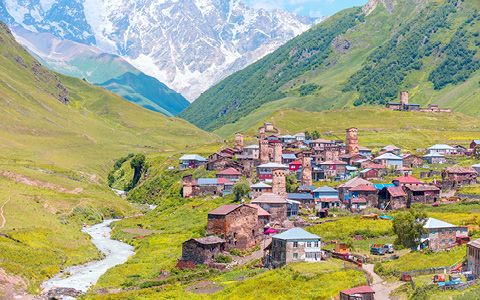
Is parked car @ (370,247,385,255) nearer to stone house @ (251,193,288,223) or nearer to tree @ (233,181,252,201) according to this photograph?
stone house @ (251,193,288,223)

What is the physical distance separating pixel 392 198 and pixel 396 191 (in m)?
2.19

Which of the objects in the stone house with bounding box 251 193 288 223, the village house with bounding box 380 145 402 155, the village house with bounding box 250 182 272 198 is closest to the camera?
the stone house with bounding box 251 193 288 223

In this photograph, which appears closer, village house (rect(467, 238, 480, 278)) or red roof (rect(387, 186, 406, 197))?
village house (rect(467, 238, 480, 278))

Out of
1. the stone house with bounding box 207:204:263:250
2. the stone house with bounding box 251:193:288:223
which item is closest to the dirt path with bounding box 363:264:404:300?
the stone house with bounding box 207:204:263:250

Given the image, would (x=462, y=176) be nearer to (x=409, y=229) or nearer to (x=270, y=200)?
(x=270, y=200)

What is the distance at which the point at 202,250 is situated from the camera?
234 feet

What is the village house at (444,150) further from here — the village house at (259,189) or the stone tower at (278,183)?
the stone tower at (278,183)

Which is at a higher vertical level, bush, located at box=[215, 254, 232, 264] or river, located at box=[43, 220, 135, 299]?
bush, located at box=[215, 254, 232, 264]

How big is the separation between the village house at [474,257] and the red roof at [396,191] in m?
39.8

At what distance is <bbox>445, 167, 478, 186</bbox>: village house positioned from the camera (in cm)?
10581

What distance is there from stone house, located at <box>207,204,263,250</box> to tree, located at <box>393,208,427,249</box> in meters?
17.5

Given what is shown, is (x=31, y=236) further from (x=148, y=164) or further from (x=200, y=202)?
(x=148, y=164)

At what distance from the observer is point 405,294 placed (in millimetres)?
50656

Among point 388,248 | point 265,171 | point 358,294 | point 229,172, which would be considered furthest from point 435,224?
point 229,172
